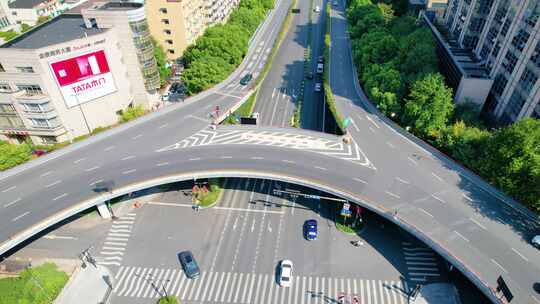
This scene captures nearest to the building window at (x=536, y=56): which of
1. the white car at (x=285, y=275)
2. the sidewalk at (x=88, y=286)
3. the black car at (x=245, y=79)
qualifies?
the white car at (x=285, y=275)

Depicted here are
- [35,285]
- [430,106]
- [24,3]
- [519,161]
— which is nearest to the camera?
[35,285]

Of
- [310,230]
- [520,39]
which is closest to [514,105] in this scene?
[520,39]

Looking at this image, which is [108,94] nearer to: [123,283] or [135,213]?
[135,213]

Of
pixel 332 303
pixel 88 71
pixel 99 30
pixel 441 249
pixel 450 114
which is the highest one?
pixel 99 30

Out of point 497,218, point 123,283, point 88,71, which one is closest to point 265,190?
point 123,283

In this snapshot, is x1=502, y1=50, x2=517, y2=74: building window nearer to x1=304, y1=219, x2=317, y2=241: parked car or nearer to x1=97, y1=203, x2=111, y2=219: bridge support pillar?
x1=304, y1=219, x2=317, y2=241: parked car

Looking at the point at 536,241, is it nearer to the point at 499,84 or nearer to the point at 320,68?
the point at 499,84

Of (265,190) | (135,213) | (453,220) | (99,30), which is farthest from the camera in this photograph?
(99,30)
